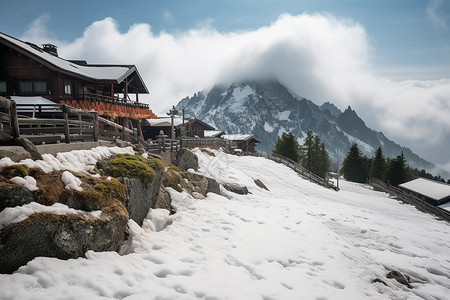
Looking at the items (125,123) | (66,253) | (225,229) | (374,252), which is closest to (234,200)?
(225,229)

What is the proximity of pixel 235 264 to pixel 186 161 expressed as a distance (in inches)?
410

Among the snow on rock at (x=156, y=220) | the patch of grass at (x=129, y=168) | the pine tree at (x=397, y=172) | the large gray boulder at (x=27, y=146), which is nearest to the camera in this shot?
the large gray boulder at (x=27, y=146)

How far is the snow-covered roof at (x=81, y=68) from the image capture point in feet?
66.6

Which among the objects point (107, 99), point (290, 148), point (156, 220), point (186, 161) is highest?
point (107, 99)

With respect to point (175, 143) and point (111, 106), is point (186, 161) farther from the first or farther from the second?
point (111, 106)

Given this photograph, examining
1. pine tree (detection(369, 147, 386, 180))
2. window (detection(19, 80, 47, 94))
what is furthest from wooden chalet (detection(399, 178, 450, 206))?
window (detection(19, 80, 47, 94))

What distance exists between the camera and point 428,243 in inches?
443

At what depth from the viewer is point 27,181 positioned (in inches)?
187

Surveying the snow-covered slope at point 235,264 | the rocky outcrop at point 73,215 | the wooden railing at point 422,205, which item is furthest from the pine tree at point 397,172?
the rocky outcrop at point 73,215

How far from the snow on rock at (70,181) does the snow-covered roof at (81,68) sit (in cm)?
2005

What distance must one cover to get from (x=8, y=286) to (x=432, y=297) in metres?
9.43

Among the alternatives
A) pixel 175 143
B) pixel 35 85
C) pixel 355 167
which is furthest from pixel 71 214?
pixel 355 167

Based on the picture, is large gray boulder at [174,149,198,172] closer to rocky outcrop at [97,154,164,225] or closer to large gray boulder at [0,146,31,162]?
rocky outcrop at [97,154,164,225]

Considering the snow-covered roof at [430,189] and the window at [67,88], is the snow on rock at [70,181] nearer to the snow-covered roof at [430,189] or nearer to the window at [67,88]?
the window at [67,88]
